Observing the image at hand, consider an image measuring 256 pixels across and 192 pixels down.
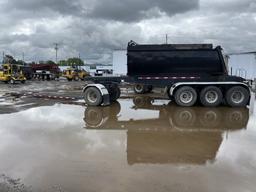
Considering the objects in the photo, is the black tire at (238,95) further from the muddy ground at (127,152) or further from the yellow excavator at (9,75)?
the yellow excavator at (9,75)

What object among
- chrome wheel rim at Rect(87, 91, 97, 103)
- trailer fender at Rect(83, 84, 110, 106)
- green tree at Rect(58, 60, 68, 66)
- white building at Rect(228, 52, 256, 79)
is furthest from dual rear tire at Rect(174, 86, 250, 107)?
green tree at Rect(58, 60, 68, 66)

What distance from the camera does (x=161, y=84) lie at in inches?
632

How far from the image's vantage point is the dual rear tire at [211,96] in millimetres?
15250

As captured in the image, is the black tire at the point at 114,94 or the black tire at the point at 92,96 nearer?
the black tire at the point at 92,96

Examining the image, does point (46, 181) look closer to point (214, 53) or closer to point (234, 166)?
→ point (234, 166)

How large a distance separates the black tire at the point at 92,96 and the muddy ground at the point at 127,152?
10.2 ft

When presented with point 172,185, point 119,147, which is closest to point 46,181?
point 172,185

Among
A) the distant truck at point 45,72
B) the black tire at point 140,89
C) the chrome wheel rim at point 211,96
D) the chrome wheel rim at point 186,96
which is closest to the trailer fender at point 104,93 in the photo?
the chrome wheel rim at point 186,96

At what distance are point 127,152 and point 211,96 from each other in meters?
9.10

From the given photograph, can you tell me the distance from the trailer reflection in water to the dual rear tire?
57 centimetres

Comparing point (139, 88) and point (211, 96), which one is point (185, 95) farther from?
point (139, 88)

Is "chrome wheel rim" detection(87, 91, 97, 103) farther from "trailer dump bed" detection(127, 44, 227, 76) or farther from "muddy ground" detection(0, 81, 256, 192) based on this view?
"muddy ground" detection(0, 81, 256, 192)

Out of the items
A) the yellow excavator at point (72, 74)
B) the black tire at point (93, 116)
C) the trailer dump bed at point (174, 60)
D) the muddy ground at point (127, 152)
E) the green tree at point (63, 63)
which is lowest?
the muddy ground at point (127, 152)

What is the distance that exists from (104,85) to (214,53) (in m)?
5.61
